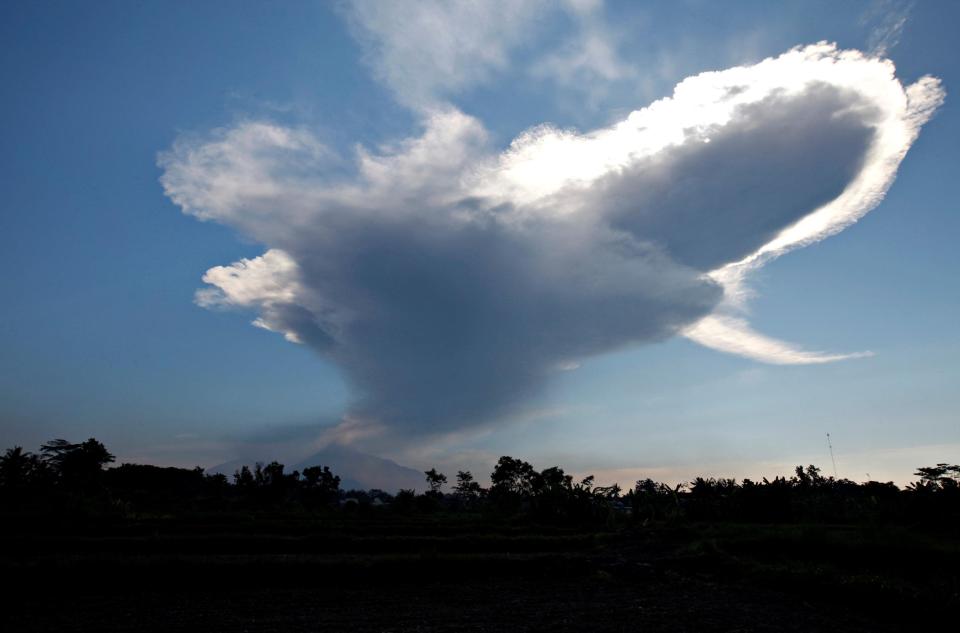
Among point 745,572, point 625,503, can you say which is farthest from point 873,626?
point 625,503

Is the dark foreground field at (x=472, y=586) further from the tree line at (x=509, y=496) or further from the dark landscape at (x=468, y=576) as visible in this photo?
the tree line at (x=509, y=496)

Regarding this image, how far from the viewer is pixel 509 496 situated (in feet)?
258

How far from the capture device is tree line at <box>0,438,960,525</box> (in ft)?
148

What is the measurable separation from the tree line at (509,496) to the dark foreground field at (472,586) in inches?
601

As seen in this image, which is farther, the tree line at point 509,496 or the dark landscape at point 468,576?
the tree line at point 509,496

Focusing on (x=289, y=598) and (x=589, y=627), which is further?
(x=289, y=598)

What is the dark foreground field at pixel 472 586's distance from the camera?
47.1 feet

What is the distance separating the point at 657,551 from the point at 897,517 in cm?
2165

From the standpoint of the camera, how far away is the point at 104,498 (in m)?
55.4

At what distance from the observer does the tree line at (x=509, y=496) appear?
148ft

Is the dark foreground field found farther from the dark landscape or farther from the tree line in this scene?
the tree line

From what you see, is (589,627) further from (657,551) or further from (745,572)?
(657,551)

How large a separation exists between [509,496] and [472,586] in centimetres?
5896

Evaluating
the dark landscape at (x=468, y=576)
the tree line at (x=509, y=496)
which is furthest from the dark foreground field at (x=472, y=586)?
the tree line at (x=509, y=496)
